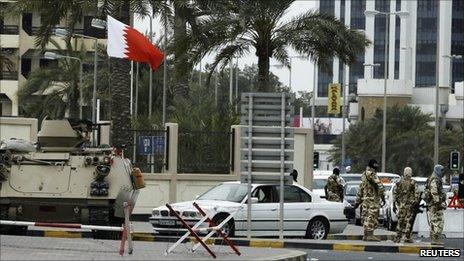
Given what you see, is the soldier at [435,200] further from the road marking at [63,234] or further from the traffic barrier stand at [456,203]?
the traffic barrier stand at [456,203]

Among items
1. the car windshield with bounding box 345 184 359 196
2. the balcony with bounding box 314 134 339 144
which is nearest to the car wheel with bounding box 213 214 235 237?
the car windshield with bounding box 345 184 359 196

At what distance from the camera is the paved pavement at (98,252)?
16.5m

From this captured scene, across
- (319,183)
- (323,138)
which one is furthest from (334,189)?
(323,138)

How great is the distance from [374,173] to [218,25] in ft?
40.7

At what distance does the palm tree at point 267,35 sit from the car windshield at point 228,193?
9534 mm

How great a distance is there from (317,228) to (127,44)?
8.00 m

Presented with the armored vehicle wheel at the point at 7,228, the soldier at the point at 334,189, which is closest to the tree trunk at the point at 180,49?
the soldier at the point at 334,189

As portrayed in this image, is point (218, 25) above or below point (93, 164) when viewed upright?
above

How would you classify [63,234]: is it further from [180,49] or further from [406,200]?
[180,49]

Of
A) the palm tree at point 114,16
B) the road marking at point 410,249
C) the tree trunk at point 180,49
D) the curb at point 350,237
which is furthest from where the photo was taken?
the tree trunk at point 180,49

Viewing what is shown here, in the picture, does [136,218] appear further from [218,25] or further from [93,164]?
[93,164]

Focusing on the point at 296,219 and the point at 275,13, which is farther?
the point at 275,13

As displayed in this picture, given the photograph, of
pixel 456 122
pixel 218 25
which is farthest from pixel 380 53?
pixel 218 25

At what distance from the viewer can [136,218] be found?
3275 centimetres
